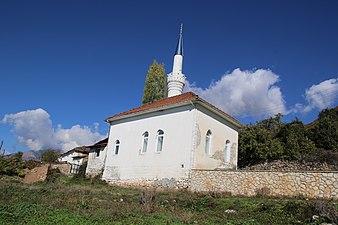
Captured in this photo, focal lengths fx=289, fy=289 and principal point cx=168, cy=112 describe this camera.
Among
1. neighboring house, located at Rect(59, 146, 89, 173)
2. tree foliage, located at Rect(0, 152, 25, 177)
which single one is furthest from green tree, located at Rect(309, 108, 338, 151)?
neighboring house, located at Rect(59, 146, 89, 173)

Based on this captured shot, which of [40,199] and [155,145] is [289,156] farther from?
[40,199]

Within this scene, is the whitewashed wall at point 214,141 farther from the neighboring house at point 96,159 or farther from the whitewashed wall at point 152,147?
the neighboring house at point 96,159

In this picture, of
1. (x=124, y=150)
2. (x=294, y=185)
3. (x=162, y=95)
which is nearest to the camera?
(x=294, y=185)

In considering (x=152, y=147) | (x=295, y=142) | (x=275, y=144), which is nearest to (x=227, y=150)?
(x=152, y=147)

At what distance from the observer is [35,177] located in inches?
946

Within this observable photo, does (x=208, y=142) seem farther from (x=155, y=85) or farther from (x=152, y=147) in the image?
(x=155, y=85)

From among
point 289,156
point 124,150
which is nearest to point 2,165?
point 124,150

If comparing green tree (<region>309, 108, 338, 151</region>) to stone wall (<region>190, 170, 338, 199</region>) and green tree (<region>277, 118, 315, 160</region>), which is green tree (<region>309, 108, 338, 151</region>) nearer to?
green tree (<region>277, 118, 315, 160</region>)

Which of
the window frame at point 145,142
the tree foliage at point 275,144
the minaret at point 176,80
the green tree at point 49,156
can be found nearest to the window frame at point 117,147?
the window frame at point 145,142

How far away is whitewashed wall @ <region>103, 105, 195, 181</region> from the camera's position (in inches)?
706

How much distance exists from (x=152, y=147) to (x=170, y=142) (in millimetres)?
1747

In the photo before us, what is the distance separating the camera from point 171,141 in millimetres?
18797

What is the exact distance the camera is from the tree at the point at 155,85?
31.9 m

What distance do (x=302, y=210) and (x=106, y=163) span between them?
58.2 ft
